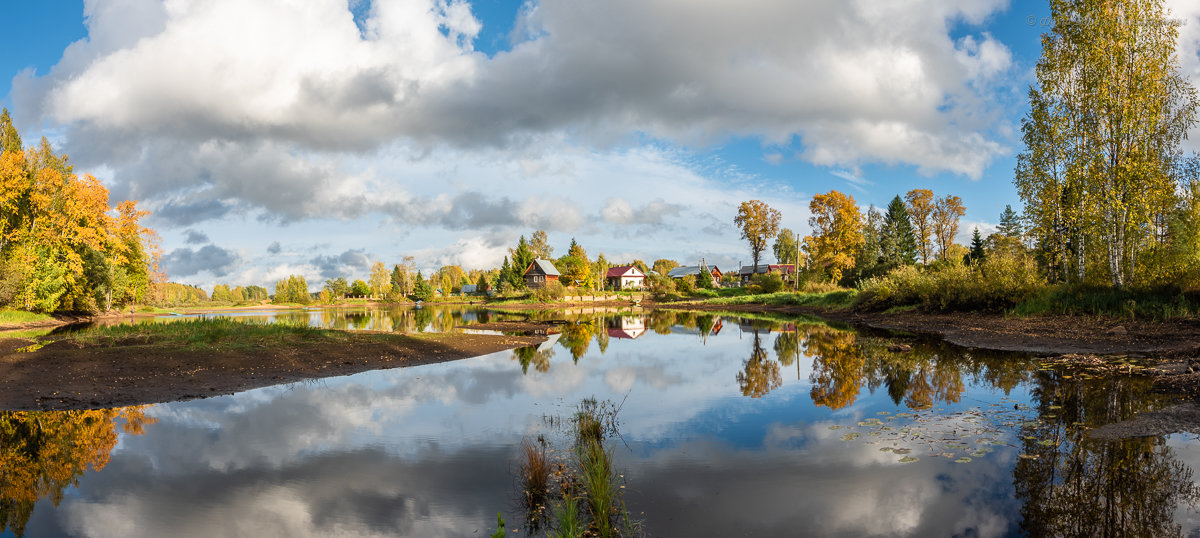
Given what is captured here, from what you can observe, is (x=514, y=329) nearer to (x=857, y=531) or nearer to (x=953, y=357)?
(x=953, y=357)

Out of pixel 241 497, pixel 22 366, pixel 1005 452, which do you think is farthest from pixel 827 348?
pixel 22 366

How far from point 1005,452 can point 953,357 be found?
11.2 meters

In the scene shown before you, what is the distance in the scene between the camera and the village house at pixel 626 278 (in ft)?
385

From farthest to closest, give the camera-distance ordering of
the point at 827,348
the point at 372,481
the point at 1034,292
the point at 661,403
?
1. the point at 1034,292
2. the point at 827,348
3. the point at 661,403
4. the point at 372,481

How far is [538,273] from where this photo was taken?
335 feet

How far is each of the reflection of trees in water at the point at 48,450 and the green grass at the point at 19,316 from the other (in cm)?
3286

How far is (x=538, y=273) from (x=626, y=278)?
23.8 m

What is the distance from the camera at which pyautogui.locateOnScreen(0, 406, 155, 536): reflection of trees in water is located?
6.68m

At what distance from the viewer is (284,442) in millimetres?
9188

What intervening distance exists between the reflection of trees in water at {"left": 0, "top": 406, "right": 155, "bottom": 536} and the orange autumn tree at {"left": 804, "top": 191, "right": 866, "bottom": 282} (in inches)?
2216

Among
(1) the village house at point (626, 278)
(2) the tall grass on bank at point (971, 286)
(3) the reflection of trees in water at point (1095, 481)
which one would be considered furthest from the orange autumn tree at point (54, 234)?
(1) the village house at point (626, 278)

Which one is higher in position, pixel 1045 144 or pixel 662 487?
pixel 1045 144

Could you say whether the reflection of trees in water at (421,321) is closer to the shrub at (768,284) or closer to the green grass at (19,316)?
the green grass at (19,316)

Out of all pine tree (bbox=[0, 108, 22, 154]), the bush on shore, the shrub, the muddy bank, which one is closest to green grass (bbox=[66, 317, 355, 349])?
the muddy bank
